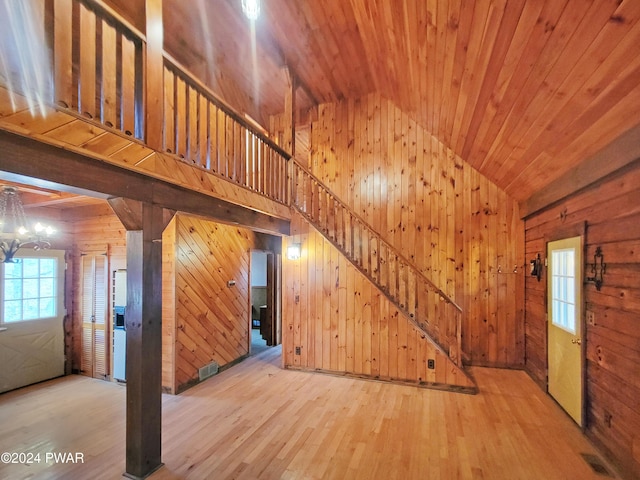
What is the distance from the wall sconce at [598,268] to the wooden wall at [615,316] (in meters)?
0.05

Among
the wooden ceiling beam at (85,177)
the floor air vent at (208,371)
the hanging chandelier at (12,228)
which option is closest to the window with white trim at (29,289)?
the hanging chandelier at (12,228)

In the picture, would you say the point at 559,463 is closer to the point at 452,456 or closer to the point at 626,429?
the point at 626,429

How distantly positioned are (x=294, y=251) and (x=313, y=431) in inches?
100

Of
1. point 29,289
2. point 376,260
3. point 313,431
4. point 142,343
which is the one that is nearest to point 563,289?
point 376,260

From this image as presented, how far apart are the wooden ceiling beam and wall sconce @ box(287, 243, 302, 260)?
5.83 feet

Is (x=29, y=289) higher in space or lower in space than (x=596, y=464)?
higher

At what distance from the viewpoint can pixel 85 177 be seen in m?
2.01

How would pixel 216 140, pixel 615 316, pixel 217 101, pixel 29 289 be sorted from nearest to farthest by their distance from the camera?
pixel 615 316
pixel 216 140
pixel 217 101
pixel 29 289

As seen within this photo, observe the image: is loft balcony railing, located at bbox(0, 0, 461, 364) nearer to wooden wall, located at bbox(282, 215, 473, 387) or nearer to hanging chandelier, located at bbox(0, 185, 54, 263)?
wooden wall, located at bbox(282, 215, 473, 387)

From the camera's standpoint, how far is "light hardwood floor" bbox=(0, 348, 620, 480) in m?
2.50

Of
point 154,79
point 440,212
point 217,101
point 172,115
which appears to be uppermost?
point 217,101

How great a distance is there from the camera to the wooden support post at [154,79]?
245 centimetres

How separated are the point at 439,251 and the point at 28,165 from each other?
16.9ft

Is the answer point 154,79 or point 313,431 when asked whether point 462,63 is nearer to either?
point 154,79
